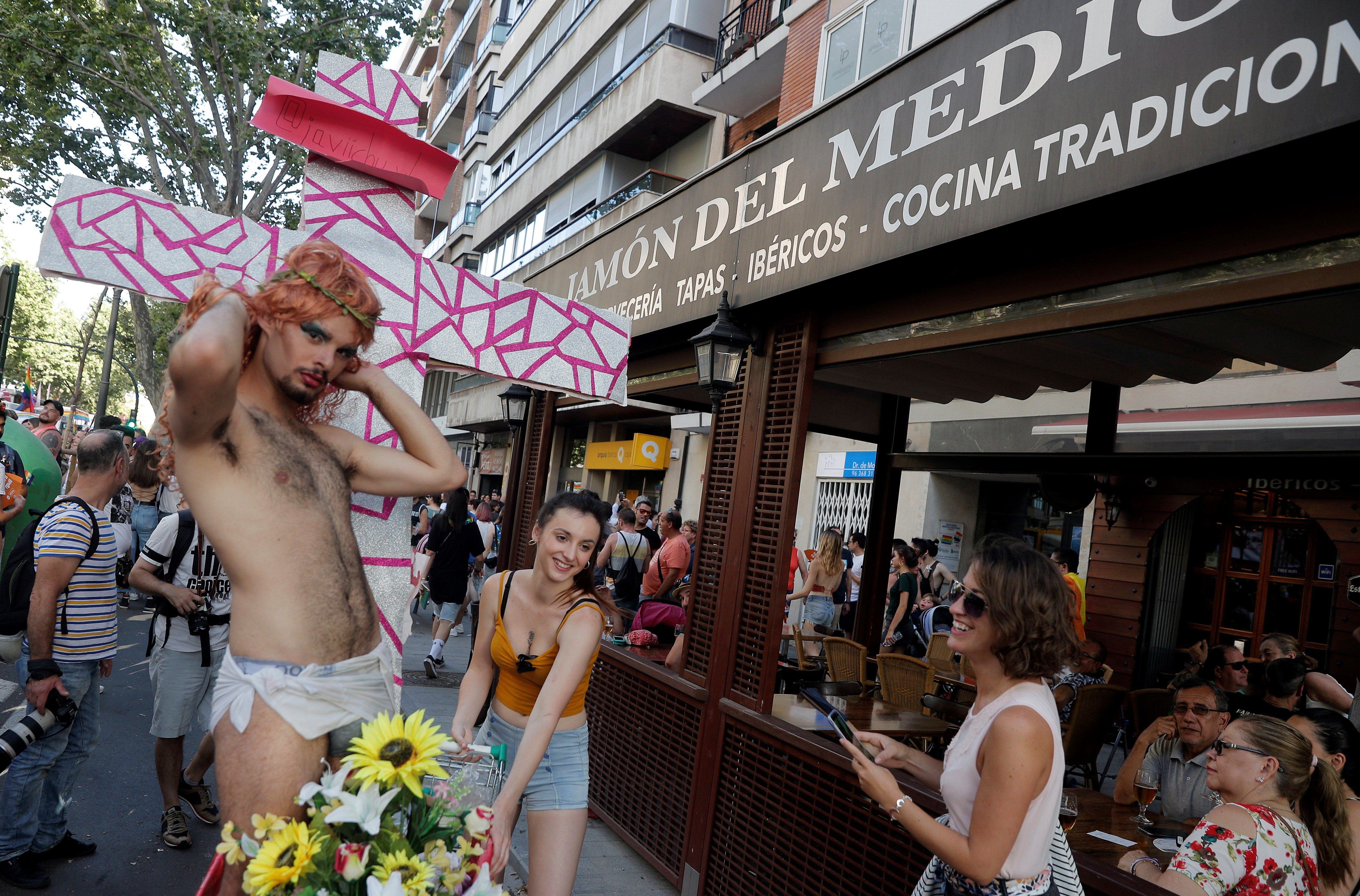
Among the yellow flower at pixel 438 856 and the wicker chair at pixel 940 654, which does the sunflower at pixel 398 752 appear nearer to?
the yellow flower at pixel 438 856

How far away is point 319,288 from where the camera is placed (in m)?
1.91

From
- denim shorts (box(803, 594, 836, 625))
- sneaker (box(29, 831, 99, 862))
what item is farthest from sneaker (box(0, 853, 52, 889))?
denim shorts (box(803, 594, 836, 625))

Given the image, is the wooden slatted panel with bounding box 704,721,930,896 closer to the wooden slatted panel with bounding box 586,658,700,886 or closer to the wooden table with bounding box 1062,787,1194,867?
the wooden slatted panel with bounding box 586,658,700,886

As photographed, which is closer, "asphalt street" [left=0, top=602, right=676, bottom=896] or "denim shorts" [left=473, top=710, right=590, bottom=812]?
"denim shorts" [left=473, top=710, right=590, bottom=812]

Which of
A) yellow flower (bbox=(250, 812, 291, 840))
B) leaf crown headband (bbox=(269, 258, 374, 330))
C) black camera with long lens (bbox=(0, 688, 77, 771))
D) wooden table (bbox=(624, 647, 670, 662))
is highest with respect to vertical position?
leaf crown headband (bbox=(269, 258, 374, 330))

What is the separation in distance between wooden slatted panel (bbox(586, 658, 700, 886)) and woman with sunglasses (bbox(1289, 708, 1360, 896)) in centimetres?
267

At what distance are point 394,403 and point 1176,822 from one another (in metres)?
3.94

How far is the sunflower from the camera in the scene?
1.58 meters

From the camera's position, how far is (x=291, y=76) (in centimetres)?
1537

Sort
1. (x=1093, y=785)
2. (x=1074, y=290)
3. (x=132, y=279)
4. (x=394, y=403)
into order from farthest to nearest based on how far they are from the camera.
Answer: (x=1093, y=785) < (x=1074, y=290) < (x=132, y=279) < (x=394, y=403)

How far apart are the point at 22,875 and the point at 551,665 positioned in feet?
8.99

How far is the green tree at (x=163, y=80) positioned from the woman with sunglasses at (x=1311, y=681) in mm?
14486

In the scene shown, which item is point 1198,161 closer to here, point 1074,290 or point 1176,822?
point 1074,290

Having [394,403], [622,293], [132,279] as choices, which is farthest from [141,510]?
[394,403]
